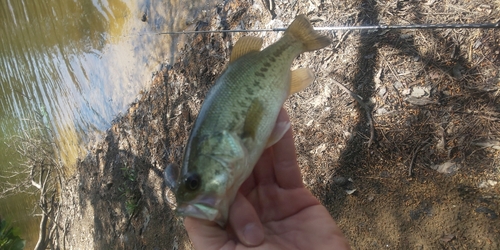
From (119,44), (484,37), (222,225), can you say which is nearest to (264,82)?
(222,225)

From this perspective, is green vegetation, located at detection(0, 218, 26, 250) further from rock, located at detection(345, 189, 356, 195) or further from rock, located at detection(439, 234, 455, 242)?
rock, located at detection(439, 234, 455, 242)

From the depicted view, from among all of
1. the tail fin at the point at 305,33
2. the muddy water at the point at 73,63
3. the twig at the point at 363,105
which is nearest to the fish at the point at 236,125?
the tail fin at the point at 305,33

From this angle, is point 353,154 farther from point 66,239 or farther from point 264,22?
point 66,239

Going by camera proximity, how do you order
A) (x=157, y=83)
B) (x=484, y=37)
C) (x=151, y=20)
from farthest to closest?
1. (x=151, y=20)
2. (x=157, y=83)
3. (x=484, y=37)

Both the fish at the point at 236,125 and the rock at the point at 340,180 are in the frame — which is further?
the rock at the point at 340,180

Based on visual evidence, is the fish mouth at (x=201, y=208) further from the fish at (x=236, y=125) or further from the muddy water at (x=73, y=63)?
the muddy water at (x=73, y=63)

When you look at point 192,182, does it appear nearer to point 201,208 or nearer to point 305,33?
point 201,208

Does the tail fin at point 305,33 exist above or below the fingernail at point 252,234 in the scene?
above
